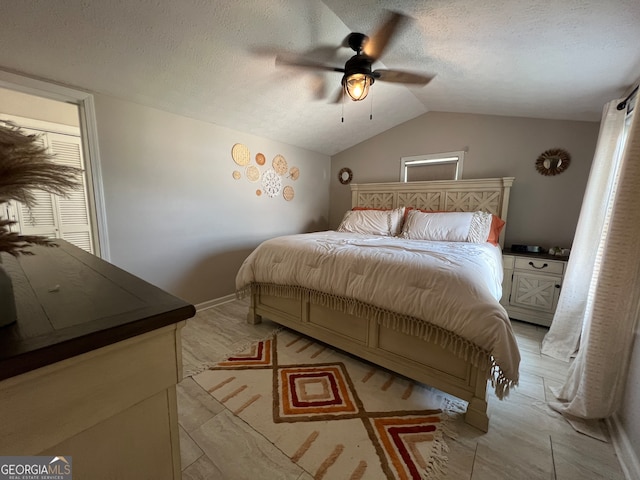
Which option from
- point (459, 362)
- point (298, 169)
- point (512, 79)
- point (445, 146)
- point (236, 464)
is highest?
point (512, 79)

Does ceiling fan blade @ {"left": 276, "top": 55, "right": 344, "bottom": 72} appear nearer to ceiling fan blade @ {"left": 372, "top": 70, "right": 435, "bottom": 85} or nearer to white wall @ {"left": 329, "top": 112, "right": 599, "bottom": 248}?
ceiling fan blade @ {"left": 372, "top": 70, "right": 435, "bottom": 85}

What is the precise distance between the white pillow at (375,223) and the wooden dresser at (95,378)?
2.83m

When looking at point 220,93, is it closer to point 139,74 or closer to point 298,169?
point 139,74

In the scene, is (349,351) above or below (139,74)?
below

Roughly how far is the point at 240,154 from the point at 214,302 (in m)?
1.83

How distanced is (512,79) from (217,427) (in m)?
3.27

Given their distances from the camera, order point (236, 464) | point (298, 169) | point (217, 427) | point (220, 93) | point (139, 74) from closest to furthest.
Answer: point (236, 464) → point (217, 427) → point (139, 74) → point (220, 93) → point (298, 169)

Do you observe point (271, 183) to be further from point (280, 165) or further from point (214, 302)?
point (214, 302)

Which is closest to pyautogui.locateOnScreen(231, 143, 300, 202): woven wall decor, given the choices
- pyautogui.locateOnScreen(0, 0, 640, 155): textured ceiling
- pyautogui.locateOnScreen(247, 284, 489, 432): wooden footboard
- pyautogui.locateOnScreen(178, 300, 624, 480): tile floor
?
pyautogui.locateOnScreen(0, 0, 640, 155): textured ceiling

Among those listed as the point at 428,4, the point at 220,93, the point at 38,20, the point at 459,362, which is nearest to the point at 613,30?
the point at 428,4

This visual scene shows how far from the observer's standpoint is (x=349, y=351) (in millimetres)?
1983

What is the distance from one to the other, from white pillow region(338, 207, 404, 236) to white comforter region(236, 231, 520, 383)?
44.5 inches

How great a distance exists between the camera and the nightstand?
2.49m

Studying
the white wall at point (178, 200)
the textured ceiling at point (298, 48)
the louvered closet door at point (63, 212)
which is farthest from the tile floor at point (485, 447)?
the louvered closet door at point (63, 212)
